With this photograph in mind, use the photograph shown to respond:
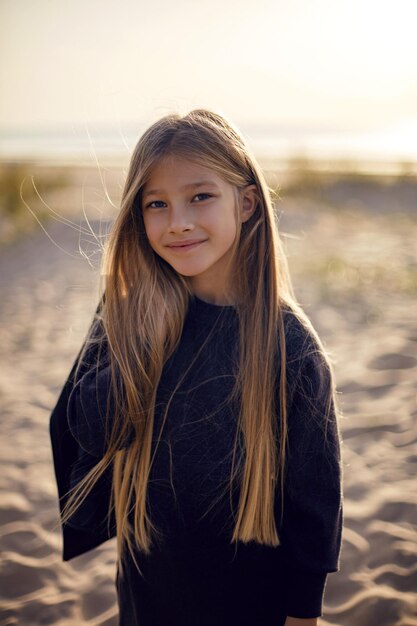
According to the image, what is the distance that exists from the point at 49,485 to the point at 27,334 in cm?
254

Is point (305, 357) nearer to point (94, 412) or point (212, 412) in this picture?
point (212, 412)

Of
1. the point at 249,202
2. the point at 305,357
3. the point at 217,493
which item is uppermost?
the point at 249,202

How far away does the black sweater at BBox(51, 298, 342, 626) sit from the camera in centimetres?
149

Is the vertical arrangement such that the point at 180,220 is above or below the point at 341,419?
above

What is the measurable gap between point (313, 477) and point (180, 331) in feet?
1.73

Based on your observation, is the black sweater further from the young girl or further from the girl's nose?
the girl's nose

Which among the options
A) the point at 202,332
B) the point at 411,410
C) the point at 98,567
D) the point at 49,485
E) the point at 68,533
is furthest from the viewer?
the point at 411,410

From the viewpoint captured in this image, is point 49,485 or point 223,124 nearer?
point 223,124

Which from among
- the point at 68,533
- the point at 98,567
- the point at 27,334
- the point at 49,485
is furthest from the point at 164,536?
the point at 27,334

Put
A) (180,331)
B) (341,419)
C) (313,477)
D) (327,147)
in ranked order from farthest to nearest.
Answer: (327,147) < (341,419) < (180,331) < (313,477)

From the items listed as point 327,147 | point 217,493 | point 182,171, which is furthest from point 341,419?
point 327,147

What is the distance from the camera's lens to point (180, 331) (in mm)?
1637

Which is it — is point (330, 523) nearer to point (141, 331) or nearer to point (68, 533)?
point (141, 331)

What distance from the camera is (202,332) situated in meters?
1.61
